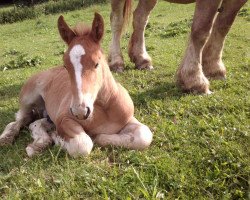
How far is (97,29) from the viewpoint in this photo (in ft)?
12.9

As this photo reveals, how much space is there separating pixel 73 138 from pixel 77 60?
2.55ft

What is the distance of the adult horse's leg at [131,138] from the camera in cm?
396

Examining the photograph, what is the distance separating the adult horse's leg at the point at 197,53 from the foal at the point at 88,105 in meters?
1.39

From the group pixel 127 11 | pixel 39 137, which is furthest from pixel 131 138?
pixel 127 11

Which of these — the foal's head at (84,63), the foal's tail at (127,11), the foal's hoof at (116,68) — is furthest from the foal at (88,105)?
the foal's tail at (127,11)

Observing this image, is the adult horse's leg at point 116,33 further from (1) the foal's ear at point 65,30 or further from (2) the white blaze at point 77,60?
(2) the white blaze at point 77,60

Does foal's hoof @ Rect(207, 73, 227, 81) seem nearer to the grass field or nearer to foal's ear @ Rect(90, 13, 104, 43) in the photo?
the grass field

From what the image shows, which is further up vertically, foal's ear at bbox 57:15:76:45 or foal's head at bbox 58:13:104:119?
foal's ear at bbox 57:15:76:45

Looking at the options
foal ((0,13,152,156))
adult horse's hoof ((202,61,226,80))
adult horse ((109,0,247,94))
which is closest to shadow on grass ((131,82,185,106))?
adult horse ((109,0,247,94))

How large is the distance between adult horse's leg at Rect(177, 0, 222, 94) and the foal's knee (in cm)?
163

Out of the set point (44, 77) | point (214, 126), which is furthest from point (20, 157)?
point (214, 126)

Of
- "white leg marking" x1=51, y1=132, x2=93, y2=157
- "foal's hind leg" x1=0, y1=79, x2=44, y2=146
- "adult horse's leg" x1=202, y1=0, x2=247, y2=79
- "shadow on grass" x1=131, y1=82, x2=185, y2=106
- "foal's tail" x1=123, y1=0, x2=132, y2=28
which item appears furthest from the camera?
"foal's tail" x1=123, y1=0, x2=132, y2=28

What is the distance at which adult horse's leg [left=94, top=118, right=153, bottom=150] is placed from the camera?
396 cm

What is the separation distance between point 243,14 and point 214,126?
9953 mm
